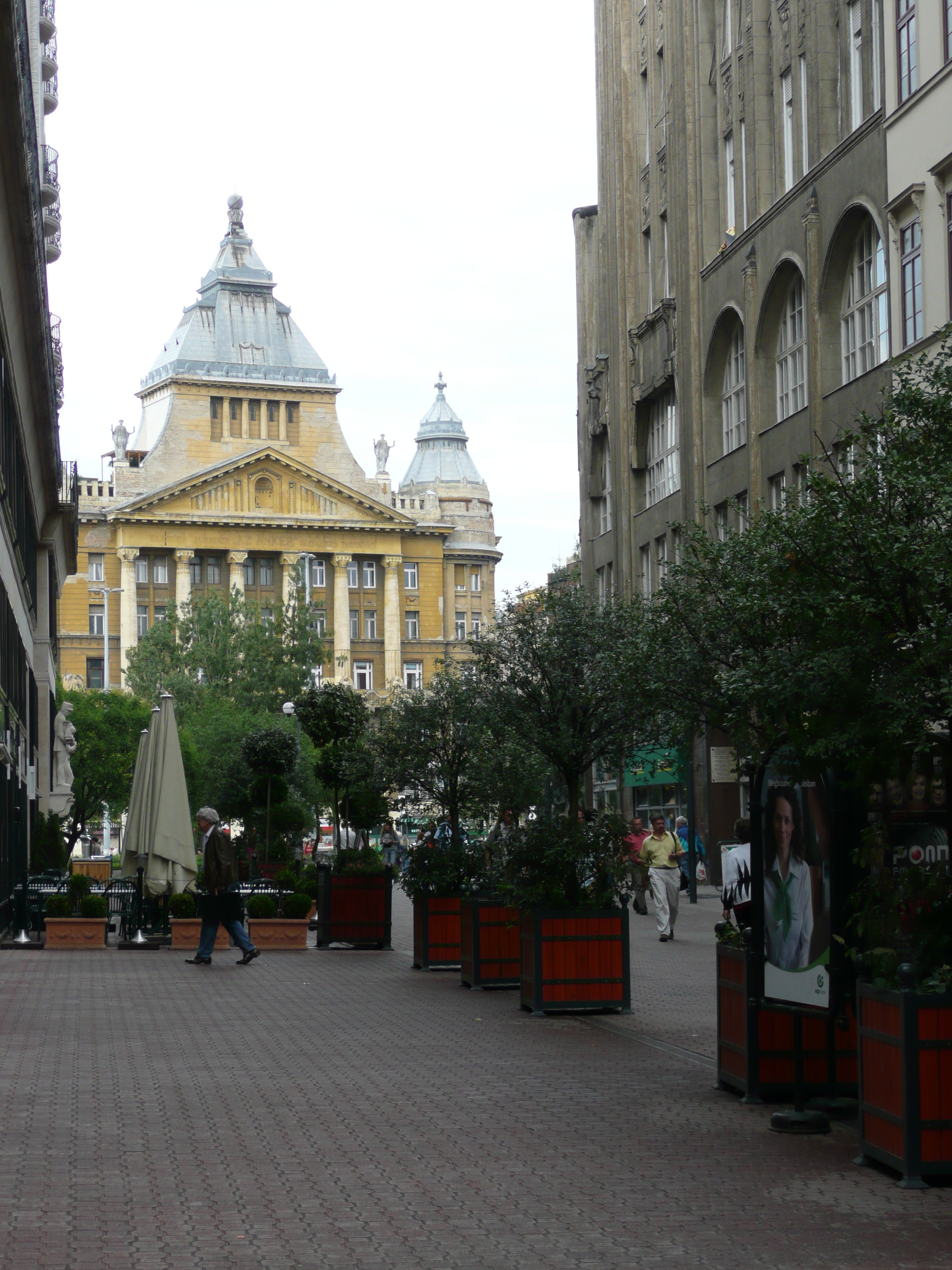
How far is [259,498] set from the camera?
108 m

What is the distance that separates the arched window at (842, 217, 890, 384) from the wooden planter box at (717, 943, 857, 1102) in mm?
21103

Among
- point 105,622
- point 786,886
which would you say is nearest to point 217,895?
point 786,886

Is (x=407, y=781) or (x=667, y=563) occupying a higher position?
(x=667, y=563)

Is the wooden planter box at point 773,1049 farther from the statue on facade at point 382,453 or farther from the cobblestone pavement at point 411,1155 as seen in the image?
the statue on facade at point 382,453

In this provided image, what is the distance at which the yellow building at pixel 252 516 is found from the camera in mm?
105812

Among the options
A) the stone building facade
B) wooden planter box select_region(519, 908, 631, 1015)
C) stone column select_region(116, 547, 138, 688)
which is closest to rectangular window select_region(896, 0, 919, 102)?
the stone building facade

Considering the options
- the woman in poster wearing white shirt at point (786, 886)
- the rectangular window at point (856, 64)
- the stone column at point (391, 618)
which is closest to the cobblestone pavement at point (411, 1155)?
the woman in poster wearing white shirt at point (786, 886)

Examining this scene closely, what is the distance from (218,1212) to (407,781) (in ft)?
49.8

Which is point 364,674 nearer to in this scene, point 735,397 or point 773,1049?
point 735,397

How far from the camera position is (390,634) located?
113 meters

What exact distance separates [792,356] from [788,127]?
4474 millimetres

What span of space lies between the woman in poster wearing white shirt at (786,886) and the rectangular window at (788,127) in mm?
27278

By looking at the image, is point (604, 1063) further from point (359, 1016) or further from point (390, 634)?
point (390, 634)

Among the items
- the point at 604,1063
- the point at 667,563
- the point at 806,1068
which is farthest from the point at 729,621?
the point at 806,1068
